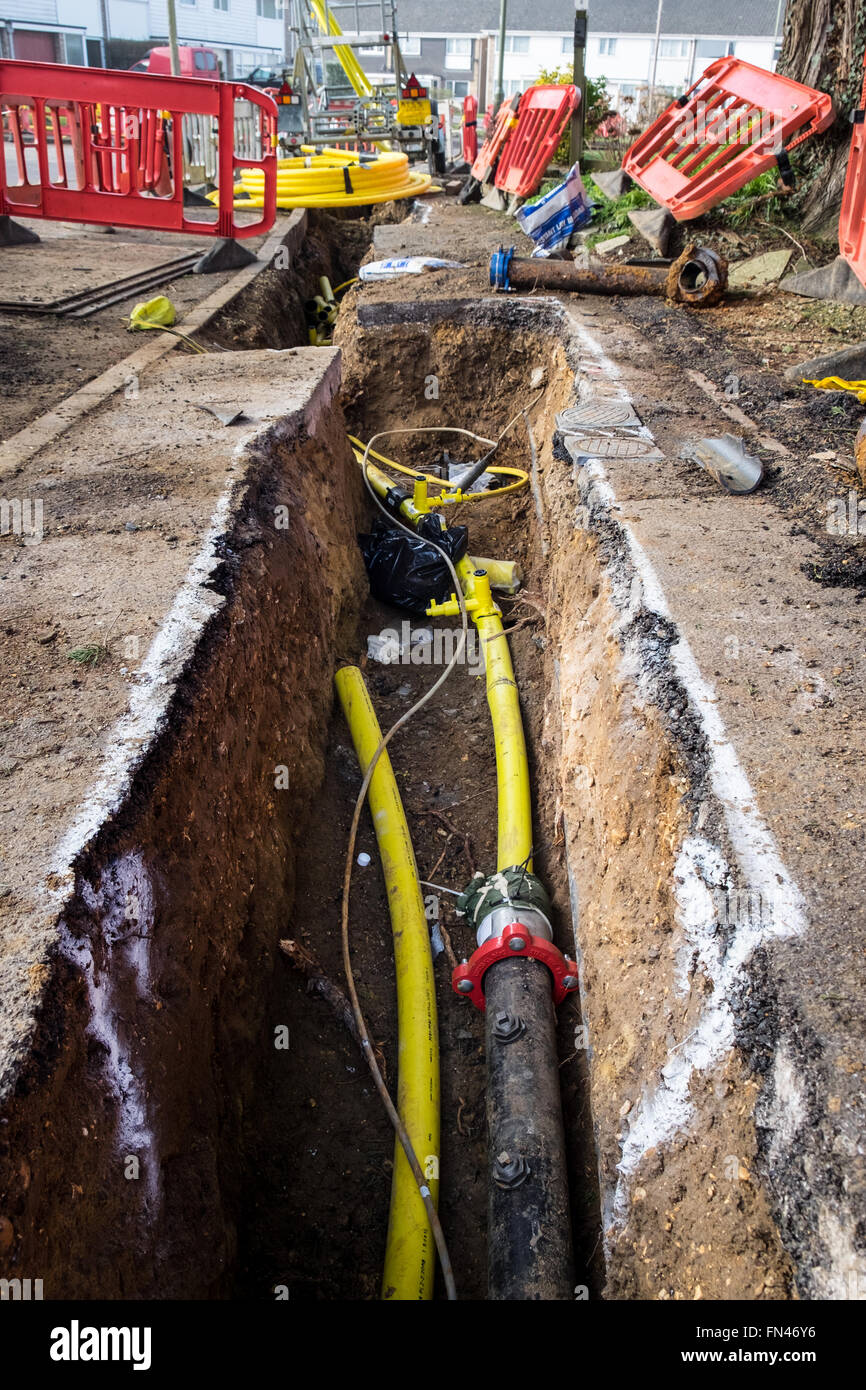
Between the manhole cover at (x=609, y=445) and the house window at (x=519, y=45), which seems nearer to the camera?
the manhole cover at (x=609, y=445)

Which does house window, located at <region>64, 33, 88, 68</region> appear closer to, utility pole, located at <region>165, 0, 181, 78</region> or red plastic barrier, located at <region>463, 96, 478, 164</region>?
red plastic barrier, located at <region>463, 96, 478, 164</region>

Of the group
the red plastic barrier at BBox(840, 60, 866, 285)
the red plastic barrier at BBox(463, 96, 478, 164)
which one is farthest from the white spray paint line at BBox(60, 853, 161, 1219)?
the red plastic barrier at BBox(463, 96, 478, 164)

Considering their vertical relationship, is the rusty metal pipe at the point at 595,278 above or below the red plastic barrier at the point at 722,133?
below

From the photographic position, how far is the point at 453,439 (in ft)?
22.7

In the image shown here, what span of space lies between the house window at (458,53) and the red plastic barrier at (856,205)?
44.0 metres

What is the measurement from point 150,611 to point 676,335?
446 centimetres

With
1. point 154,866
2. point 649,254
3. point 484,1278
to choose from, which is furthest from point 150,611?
point 649,254

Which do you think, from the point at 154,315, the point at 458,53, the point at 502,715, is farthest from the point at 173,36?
the point at 458,53

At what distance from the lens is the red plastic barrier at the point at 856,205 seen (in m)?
5.46

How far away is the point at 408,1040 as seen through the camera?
2.99 meters

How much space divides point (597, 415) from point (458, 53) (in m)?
46.9

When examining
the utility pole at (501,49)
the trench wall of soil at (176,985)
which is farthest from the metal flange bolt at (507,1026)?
the utility pole at (501,49)

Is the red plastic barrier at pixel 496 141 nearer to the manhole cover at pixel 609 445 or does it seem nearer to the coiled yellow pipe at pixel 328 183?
the coiled yellow pipe at pixel 328 183

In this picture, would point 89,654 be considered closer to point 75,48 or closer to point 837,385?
point 837,385
